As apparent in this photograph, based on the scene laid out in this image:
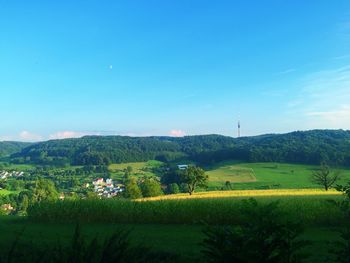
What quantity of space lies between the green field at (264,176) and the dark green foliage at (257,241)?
235 feet

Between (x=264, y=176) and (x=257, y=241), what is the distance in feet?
289

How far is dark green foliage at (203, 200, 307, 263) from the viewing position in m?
4.82

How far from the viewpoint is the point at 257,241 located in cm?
487

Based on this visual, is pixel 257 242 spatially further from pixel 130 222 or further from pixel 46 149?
pixel 46 149

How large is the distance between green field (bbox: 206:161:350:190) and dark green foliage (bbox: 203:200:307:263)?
71.6m

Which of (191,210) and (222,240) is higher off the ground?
(222,240)

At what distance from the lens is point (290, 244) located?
5.10m

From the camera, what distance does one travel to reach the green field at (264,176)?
78312mm

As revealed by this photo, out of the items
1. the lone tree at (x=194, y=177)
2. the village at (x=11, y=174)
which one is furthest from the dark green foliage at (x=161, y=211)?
the village at (x=11, y=174)

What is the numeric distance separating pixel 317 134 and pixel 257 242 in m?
152

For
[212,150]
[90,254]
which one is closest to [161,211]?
[90,254]

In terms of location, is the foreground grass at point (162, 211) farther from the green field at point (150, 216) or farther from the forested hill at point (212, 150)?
the forested hill at point (212, 150)

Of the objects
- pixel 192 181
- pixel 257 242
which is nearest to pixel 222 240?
pixel 257 242

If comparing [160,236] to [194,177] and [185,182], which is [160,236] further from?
[185,182]
